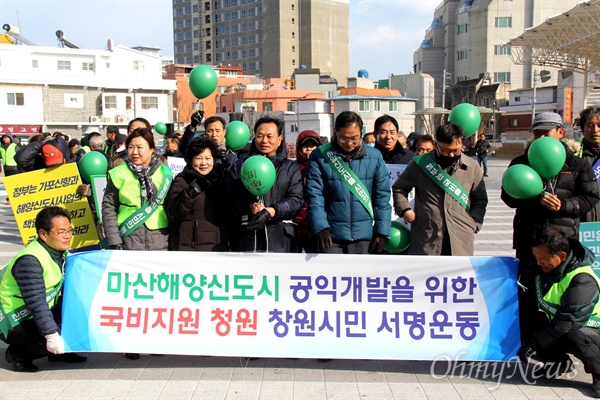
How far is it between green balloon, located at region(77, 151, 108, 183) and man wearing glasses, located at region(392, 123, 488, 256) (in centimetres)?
366

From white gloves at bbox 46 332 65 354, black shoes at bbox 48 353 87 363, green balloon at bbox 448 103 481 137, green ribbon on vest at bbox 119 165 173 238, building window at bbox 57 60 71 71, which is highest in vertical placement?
building window at bbox 57 60 71 71

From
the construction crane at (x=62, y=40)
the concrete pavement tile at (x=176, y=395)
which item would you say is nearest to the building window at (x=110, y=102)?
the construction crane at (x=62, y=40)

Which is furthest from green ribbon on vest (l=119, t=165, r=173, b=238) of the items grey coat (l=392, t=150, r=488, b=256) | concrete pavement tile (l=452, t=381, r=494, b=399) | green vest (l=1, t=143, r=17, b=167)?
green vest (l=1, t=143, r=17, b=167)

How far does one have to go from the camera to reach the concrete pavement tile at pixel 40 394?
386 centimetres

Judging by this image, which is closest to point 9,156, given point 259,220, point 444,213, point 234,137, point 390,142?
point 234,137

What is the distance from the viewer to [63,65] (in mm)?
49688

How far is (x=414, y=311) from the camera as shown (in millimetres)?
Result: 4262

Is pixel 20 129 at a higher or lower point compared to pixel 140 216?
higher

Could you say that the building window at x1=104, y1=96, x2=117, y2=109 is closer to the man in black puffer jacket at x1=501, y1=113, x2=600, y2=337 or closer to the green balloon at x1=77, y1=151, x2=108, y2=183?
Answer: the green balloon at x1=77, y1=151, x2=108, y2=183

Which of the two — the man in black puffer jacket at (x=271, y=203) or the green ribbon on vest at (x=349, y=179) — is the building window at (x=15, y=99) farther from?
the green ribbon on vest at (x=349, y=179)

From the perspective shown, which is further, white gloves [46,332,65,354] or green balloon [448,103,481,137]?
green balloon [448,103,481,137]

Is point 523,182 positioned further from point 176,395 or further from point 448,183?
point 176,395

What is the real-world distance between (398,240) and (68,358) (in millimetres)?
2886

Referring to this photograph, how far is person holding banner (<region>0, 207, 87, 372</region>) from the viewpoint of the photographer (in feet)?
13.5
